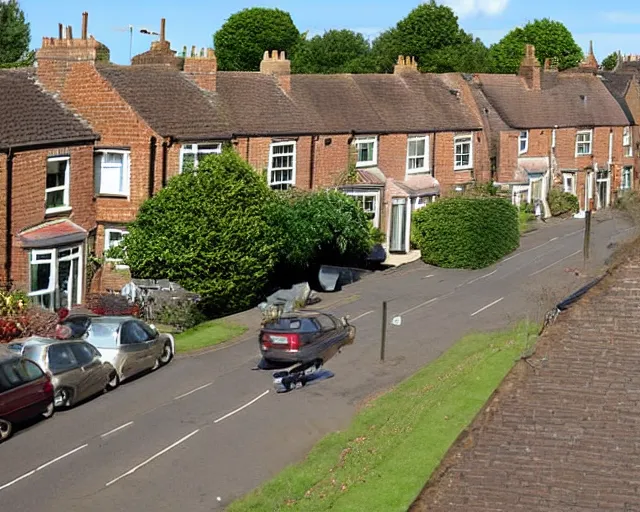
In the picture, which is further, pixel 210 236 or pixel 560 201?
pixel 560 201

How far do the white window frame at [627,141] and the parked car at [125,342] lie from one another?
45.5 m

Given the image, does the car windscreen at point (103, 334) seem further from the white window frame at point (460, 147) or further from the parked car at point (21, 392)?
the white window frame at point (460, 147)

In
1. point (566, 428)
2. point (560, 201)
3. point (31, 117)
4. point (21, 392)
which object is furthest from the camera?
point (560, 201)

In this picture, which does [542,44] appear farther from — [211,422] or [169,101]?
[211,422]

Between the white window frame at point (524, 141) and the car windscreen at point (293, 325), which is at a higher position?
the white window frame at point (524, 141)

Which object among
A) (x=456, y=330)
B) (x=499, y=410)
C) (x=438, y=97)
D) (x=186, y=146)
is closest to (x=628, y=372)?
(x=499, y=410)

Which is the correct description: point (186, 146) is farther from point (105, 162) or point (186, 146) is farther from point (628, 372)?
point (628, 372)

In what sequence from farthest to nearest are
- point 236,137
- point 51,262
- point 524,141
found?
point 524,141 → point 236,137 → point 51,262

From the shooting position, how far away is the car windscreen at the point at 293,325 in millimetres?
27938

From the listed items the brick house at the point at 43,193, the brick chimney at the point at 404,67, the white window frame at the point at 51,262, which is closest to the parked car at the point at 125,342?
the white window frame at the point at 51,262

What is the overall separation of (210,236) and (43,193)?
17.9ft

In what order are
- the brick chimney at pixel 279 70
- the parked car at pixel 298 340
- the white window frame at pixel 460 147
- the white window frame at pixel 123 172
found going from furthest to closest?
the white window frame at pixel 460 147 < the brick chimney at pixel 279 70 < the white window frame at pixel 123 172 < the parked car at pixel 298 340

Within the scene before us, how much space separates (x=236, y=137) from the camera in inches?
1587

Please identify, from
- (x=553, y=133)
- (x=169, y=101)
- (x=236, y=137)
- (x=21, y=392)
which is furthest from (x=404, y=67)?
(x=21, y=392)
